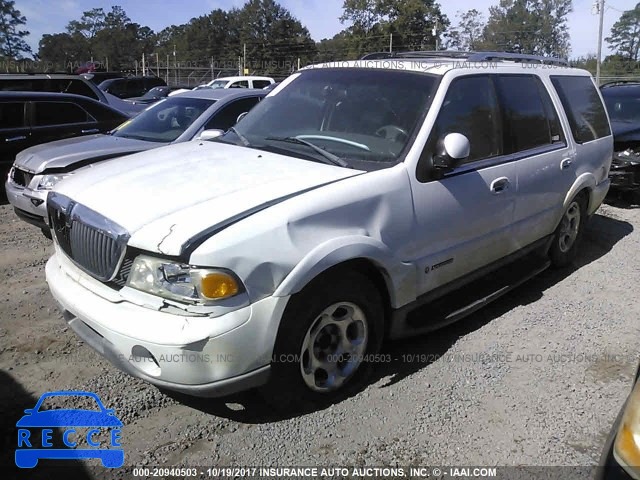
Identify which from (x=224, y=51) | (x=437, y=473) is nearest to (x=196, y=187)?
(x=437, y=473)

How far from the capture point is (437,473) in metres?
2.73

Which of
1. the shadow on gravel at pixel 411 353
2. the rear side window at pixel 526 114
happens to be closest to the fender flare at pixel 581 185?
the rear side window at pixel 526 114

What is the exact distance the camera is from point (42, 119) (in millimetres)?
8406

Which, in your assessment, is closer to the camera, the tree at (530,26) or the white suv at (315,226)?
the white suv at (315,226)

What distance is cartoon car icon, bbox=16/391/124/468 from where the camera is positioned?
2.79m

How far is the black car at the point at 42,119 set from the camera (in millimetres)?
8117

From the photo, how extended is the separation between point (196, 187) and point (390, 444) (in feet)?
5.62

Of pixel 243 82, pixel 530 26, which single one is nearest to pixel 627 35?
pixel 530 26

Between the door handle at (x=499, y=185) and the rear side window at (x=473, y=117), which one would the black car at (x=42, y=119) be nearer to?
the rear side window at (x=473, y=117)

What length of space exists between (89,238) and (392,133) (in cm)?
191

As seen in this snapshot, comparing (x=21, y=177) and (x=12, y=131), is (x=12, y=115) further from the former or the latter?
(x=21, y=177)

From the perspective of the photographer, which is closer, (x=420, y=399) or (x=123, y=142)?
(x=420, y=399)

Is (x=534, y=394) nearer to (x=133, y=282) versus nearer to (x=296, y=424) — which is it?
(x=296, y=424)

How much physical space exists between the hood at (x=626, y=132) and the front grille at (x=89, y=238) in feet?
25.5
